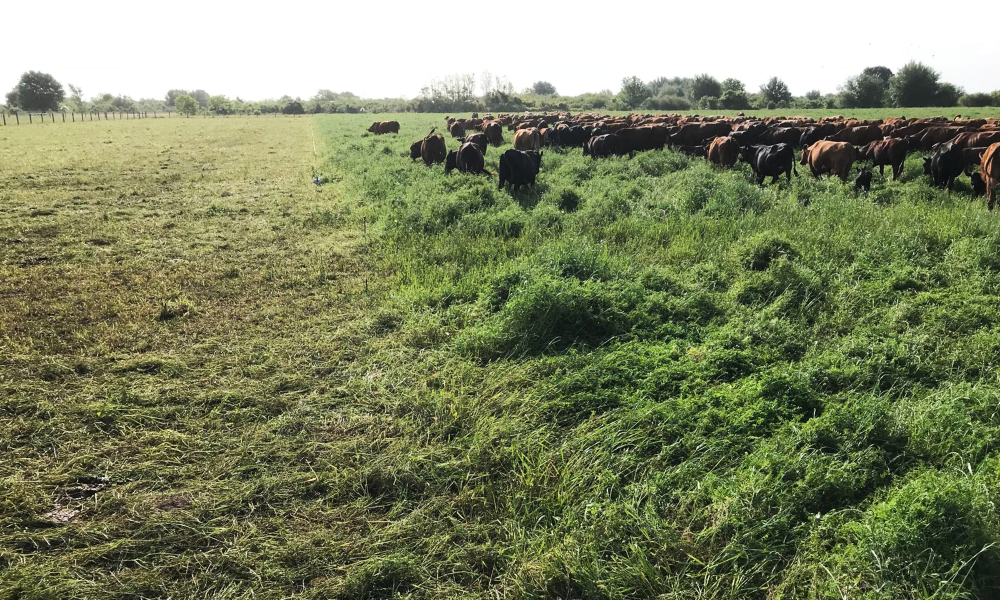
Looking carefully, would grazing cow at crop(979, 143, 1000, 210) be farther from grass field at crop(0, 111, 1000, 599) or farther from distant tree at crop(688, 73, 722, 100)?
distant tree at crop(688, 73, 722, 100)

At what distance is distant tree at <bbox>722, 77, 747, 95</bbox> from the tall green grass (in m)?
71.3

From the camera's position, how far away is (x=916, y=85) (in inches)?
2126

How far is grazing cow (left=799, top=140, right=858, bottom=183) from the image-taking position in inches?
495

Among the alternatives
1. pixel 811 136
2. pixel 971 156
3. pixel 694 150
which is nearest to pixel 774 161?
pixel 971 156

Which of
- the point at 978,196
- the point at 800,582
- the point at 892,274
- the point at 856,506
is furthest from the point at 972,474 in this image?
the point at 978,196

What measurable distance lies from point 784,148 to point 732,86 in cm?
6817

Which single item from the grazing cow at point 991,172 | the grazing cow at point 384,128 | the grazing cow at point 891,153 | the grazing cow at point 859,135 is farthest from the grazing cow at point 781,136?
the grazing cow at point 384,128

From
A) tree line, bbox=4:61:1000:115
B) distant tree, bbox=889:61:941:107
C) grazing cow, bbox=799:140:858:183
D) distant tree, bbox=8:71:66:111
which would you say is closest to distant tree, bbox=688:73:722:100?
tree line, bbox=4:61:1000:115

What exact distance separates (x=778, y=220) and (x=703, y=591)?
24.3 feet

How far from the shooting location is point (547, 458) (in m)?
3.46

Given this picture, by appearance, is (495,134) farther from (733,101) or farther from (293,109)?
(293,109)

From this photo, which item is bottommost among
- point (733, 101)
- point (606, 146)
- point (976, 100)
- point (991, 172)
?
point (991, 172)

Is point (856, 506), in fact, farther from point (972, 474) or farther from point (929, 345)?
point (929, 345)

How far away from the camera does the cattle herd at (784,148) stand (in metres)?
11.3
